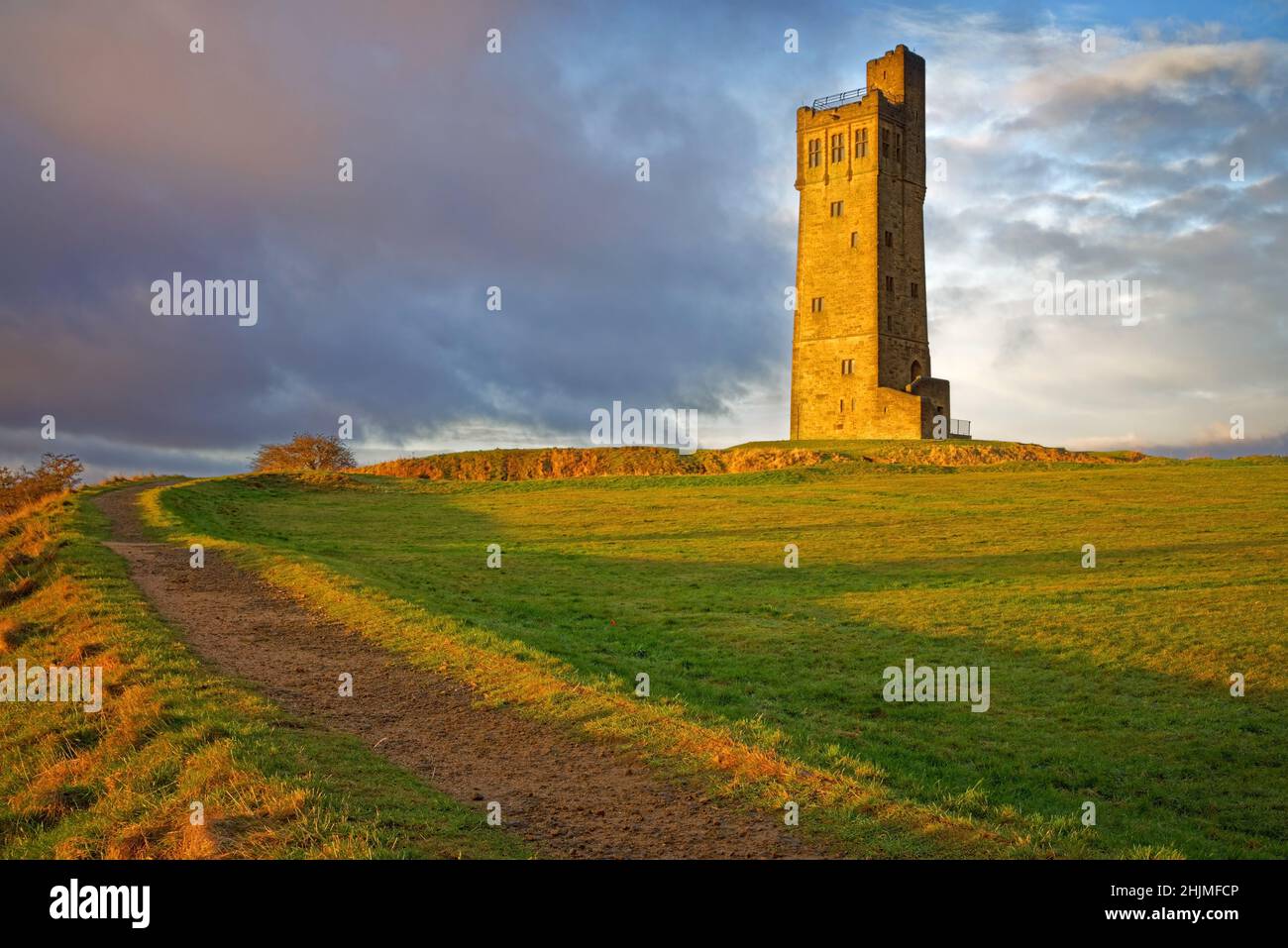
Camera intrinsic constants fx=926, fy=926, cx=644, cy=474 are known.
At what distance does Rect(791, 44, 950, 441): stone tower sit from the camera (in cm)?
8031

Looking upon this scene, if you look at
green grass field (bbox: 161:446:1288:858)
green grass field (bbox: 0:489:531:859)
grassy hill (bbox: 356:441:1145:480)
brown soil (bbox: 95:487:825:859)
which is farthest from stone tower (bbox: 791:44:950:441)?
green grass field (bbox: 0:489:531:859)

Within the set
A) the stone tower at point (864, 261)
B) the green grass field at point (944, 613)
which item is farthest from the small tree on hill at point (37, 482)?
the stone tower at point (864, 261)

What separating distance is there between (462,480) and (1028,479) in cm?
3432

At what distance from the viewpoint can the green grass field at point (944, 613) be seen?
12.1 metres

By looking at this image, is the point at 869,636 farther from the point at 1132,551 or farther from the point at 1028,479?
the point at 1028,479

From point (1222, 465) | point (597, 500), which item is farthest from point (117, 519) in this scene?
point (1222, 465)

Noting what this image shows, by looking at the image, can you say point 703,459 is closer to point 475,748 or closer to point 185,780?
point 475,748

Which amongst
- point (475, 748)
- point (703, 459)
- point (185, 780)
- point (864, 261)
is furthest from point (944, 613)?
point (864, 261)

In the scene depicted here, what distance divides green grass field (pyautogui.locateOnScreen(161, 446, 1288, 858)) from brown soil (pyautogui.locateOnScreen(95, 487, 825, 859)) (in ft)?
6.21

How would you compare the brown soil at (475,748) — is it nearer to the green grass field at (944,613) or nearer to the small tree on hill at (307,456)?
the green grass field at (944,613)

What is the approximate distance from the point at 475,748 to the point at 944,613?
43.1ft

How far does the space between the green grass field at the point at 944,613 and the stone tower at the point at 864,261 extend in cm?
3362

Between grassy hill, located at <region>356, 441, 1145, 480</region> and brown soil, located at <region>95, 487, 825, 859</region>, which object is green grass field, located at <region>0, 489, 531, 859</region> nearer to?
brown soil, located at <region>95, 487, 825, 859</region>

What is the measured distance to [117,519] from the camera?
38.5 meters
